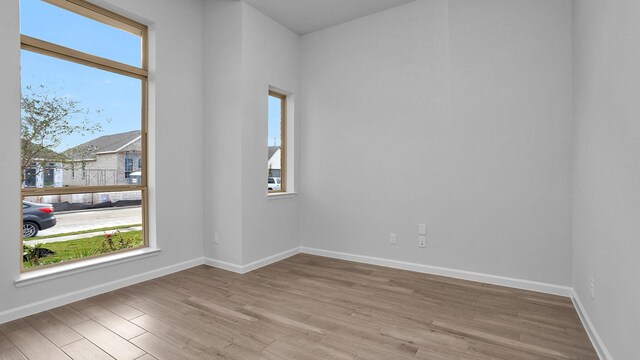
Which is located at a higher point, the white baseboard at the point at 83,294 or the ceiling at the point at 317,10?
the ceiling at the point at 317,10

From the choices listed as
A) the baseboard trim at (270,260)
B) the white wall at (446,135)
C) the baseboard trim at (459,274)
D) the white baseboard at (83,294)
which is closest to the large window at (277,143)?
the white wall at (446,135)

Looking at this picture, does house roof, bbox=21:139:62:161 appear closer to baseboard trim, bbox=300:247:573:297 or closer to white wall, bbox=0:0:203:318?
white wall, bbox=0:0:203:318

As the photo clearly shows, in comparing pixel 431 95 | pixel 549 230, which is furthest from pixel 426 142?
pixel 549 230

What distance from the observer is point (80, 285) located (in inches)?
109

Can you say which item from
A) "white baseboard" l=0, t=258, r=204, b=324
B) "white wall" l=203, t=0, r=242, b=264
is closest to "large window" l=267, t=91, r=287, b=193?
"white wall" l=203, t=0, r=242, b=264

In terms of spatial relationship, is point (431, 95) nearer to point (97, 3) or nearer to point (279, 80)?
point (279, 80)

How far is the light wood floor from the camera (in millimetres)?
1978

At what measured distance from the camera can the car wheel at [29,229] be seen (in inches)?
101

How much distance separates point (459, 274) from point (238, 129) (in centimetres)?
285

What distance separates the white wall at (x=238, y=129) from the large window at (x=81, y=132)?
2.38ft

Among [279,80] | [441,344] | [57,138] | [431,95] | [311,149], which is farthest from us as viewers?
[311,149]

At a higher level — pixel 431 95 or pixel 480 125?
pixel 431 95

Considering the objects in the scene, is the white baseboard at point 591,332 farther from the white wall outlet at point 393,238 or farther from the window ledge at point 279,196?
the window ledge at point 279,196

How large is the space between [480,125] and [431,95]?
61 centimetres
